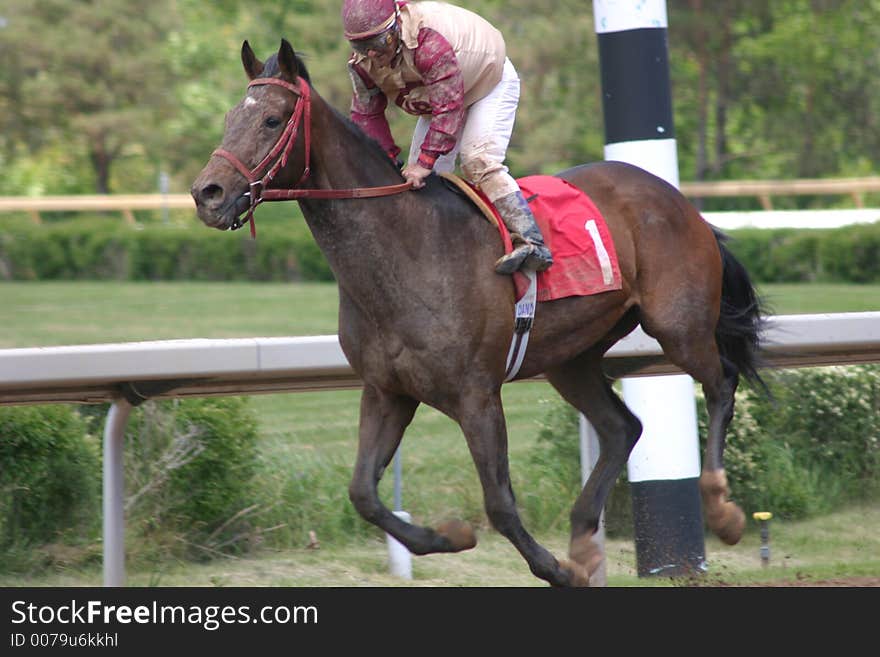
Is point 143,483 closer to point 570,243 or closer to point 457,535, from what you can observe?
point 457,535

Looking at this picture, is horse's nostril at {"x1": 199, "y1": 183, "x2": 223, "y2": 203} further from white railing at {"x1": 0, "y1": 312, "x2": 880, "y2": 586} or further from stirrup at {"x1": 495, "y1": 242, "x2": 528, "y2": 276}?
stirrup at {"x1": 495, "y1": 242, "x2": 528, "y2": 276}

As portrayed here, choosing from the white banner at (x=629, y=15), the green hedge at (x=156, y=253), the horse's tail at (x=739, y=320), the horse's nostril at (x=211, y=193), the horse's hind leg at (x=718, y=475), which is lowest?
the green hedge at (x=156, y=253)

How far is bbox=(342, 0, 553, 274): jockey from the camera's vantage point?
13.3ft

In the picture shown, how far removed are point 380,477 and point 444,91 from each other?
4.01ft

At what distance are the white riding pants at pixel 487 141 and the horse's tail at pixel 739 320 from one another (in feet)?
3.56

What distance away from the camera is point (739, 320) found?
201 inches

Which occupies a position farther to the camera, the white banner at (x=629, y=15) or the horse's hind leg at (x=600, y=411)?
the white banner at (x=629, y=15)

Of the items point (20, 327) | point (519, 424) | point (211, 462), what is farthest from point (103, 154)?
point (211, 462)

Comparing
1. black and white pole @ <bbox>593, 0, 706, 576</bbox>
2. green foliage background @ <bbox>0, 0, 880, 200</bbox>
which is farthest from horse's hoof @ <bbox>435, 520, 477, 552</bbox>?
green foliage background @ <bbox>0, 0, 880, 200</bbox>

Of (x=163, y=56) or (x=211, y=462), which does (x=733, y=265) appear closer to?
A: (x=211, y=462)

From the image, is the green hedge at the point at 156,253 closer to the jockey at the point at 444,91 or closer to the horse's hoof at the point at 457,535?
the jockey at the point at 444,91

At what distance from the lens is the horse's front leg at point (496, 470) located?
4.10 m

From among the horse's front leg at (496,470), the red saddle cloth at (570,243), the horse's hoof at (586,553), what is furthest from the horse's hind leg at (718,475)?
the red saddle cloth at (570,243)
